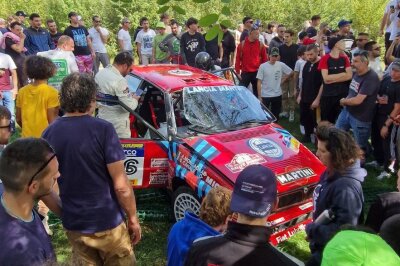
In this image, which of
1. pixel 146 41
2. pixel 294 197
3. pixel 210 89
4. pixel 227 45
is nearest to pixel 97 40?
pixel 146 41

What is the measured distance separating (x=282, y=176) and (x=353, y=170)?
4.67 feet

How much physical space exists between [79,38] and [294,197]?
329 inches

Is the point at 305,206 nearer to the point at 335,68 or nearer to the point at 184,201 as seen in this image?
the point at 184,201

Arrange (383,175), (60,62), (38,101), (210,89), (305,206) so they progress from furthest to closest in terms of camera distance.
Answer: (60,62) → (383,175) → (210,89) → (38,101) → (305,206)

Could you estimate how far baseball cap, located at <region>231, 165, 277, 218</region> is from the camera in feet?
6.81

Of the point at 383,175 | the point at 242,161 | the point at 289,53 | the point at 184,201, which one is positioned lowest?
the point at 383,175

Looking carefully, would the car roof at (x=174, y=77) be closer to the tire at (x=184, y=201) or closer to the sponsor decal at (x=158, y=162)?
the sponsor decal at (x=158, y=162)

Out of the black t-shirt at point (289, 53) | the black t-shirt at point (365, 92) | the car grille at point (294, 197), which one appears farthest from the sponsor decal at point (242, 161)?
the black t-shirt at point (289, 53)

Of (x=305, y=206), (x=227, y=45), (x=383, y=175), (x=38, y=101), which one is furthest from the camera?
(x=227, y=45)

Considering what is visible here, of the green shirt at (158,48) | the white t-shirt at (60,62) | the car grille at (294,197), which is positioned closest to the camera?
the car grille at (294,197)

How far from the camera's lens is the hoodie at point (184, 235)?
248cm

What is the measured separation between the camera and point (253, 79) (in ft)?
32.8

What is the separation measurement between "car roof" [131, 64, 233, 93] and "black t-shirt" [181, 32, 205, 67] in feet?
12.8

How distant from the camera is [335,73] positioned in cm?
738
